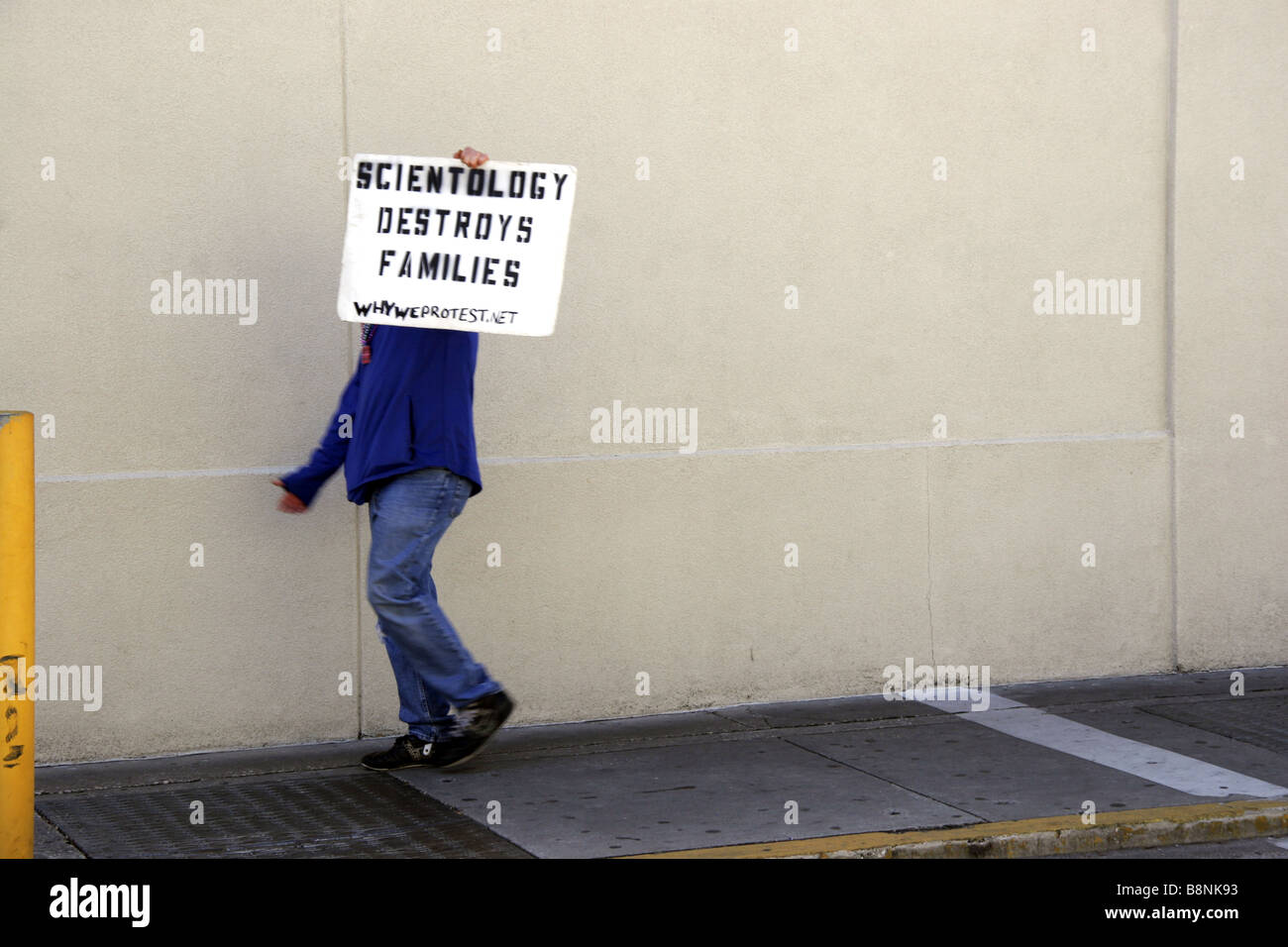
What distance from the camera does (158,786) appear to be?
5.69 metres

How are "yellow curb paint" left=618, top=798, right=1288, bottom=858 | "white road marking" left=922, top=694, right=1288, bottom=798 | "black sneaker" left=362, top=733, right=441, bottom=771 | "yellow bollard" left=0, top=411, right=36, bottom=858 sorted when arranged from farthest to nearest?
"black sneaker" left=362, top=733, right=441, bottom=771 < "white road marking" left=922, top=694, right=1288, bottom=798 < "yellow curb paint" left=618, top=798, right=1288, bottom=858 < "yellow bollard" left=0, top=411, right=36, bottom=858

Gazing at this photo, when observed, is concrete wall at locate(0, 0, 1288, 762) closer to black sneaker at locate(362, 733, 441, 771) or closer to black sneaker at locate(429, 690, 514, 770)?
black sneaker at locate(362, 733, 441, 771)

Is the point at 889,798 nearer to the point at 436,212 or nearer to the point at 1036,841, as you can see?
the point at 1036,841

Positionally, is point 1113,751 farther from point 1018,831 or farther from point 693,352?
point 693,352

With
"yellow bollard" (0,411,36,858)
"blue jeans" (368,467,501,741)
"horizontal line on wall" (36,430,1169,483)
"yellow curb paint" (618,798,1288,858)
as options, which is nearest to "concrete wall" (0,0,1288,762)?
"horizontal line on wall" (36,430,1169,483)

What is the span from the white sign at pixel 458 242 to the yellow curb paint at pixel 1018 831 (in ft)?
6.12

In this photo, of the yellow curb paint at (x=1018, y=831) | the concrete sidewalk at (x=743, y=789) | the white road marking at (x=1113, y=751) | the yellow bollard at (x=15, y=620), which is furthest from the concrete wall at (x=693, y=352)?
the yellow bollard at (x=15, y=620)

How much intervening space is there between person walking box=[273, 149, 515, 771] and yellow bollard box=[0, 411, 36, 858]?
1638 mm

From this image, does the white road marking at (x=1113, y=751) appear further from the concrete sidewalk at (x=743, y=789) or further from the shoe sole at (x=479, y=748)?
the shoe sole at (x=479, y=748)

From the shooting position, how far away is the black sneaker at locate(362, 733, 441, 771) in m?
5.90

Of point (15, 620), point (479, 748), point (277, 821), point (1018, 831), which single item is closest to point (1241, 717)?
point (1018, 831)

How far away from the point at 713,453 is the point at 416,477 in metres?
1.72
